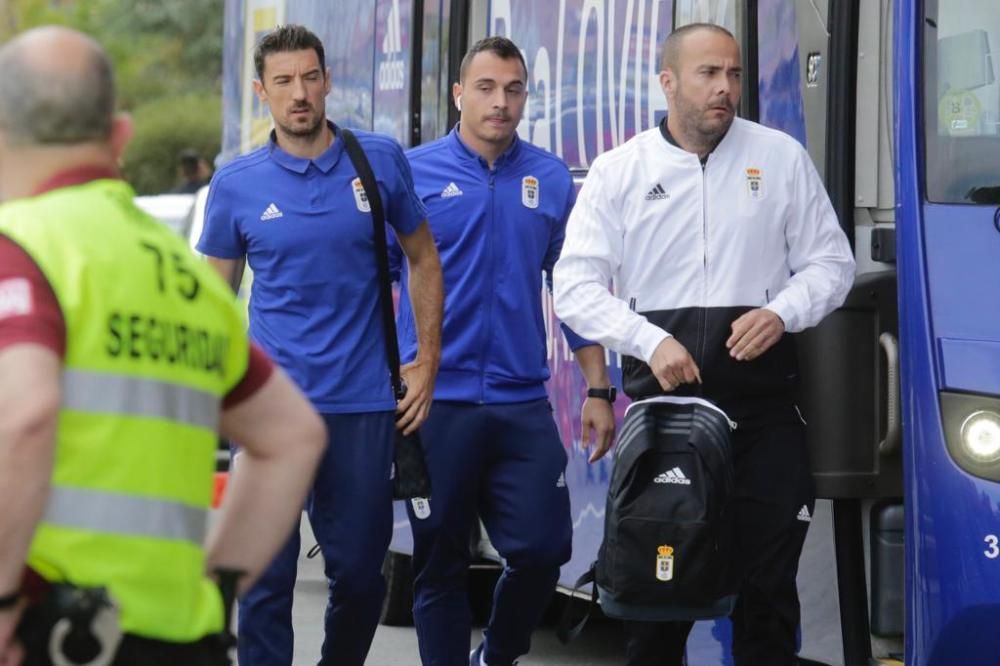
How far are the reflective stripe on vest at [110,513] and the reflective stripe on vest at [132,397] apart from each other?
0.10 m

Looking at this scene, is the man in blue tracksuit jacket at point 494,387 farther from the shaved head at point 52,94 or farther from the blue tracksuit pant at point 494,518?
the shaved head at point 52,94

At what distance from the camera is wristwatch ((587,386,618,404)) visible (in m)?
6.70

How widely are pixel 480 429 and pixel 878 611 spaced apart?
1.32 m

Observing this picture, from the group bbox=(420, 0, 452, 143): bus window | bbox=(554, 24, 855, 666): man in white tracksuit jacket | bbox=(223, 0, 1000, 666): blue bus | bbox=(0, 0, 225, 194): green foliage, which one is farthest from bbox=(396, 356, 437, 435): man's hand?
bbox=(0, 0, 225, 194): green foliage

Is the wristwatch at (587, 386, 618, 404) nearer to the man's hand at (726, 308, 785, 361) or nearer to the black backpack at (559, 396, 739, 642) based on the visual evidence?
the black backpack at (559, 396, 739, 642)

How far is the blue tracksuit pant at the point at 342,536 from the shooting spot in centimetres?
617

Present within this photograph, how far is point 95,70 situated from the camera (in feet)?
9.49

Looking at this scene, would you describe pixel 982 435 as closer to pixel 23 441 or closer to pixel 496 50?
pixel 496 50

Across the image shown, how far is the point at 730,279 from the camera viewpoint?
5.75 m

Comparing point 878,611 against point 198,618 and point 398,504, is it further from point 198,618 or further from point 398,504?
point 198,618

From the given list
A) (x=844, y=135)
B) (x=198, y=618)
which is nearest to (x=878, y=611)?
(x=844, y=135)

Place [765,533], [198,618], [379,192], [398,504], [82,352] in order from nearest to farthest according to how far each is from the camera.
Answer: [82,352], [198,618], [765,533], [379,192], [398,504]

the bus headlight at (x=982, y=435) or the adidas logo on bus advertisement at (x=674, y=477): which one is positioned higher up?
the bus headlight at (x=982, y=435)

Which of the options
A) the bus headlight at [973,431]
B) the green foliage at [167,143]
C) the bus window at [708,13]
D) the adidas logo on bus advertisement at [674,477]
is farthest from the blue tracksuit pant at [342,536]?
the green foliage at [167,143]
